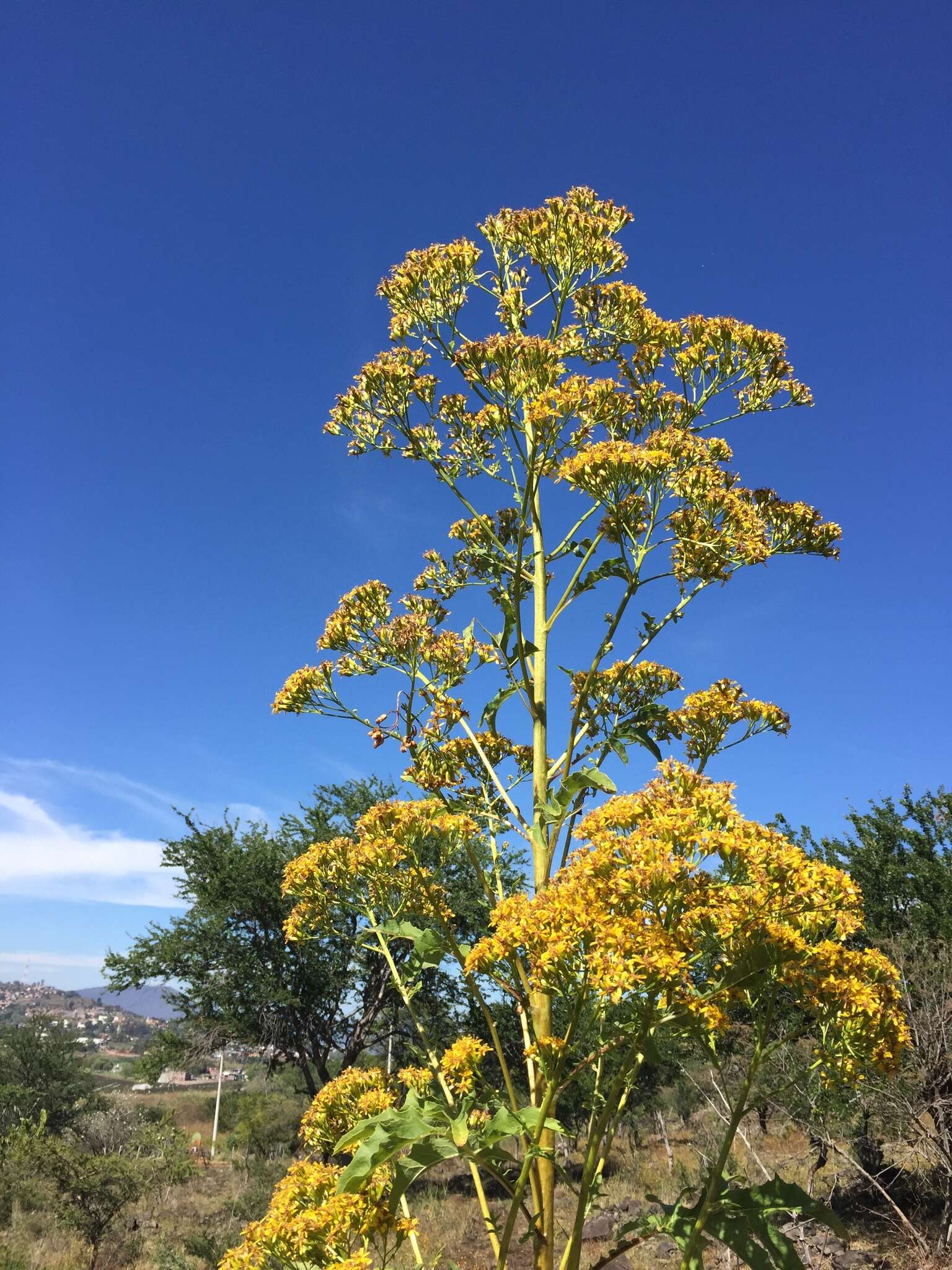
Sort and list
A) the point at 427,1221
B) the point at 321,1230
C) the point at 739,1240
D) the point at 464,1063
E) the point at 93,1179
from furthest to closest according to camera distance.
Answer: the point at 427,1221
the point at 93,1179
the point at 464,1063
the point at 321,1230
the point at 739,1240

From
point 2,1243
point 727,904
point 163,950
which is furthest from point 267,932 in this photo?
point 727,904

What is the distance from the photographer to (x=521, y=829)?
146 inches

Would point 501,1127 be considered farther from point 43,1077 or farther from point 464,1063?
point 43,1077

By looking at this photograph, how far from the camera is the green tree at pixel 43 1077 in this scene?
98.2 ft

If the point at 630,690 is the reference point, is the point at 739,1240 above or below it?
below

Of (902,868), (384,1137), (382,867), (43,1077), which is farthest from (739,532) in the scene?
(43,1077)

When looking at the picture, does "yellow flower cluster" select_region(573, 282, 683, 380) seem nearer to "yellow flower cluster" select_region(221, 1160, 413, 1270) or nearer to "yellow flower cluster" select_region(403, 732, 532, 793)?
"yellow flower cluster" select_region(403, 732, 532, 793)

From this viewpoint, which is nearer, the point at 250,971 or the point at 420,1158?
the point at 420,1158

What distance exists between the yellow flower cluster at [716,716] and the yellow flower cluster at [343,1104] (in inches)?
97.5

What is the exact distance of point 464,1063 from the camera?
3.47 meters

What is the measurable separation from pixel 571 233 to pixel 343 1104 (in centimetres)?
517

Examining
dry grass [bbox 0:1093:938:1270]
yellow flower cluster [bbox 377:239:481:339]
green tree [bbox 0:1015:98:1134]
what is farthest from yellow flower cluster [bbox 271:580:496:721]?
green tree [bbox 0:1015:98:1134]

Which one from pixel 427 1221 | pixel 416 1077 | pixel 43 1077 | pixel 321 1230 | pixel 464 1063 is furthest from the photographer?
pixel 43 1077

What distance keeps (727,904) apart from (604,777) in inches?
41.6
